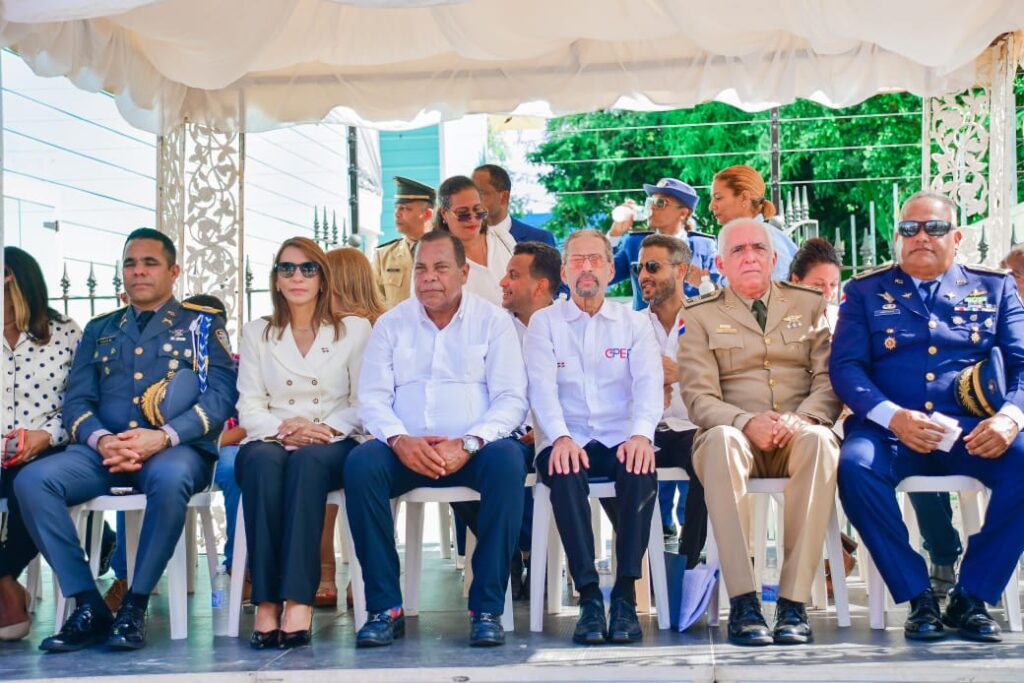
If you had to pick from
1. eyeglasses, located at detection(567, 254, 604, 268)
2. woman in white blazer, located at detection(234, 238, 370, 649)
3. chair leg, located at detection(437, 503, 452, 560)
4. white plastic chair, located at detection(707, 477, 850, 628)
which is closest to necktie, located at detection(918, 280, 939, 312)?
white plastic chair, located at detection(707, 477, 850, 628)

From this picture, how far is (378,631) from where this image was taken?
4.61 m

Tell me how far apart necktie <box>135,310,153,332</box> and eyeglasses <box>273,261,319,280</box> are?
0.59 m

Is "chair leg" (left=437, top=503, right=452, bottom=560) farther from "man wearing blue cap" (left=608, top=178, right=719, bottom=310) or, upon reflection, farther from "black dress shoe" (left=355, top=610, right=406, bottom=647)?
"black dress shoe" (left=355, top=610, right=406, bottom=647)

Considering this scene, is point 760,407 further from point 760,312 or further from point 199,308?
point 199,308

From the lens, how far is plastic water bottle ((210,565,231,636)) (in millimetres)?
5160

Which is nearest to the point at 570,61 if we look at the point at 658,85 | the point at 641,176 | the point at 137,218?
the point at 658,85

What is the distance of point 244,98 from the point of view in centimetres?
739

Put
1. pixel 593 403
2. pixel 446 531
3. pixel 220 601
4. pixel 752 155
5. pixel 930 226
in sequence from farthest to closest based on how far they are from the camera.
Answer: pixel 752 155, pixel 446 531, pixel 220 601, pixel 593 403, pixel 930 226

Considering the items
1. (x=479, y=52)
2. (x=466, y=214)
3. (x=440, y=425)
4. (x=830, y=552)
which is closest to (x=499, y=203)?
(x=466, y=214)

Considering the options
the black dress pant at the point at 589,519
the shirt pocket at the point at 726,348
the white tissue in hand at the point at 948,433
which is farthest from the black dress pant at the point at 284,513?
the white tissue in hand at the point at 948,433

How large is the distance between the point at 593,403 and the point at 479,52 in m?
1.93

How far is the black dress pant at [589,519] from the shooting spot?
186 inches

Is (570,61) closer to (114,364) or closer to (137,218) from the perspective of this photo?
(114,364)

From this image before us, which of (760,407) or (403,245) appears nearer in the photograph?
(760,407)
